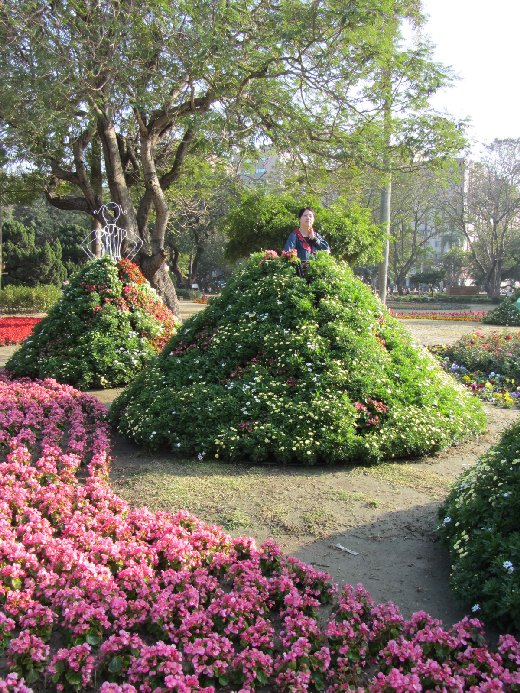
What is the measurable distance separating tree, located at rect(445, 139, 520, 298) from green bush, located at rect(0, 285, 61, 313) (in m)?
23.7

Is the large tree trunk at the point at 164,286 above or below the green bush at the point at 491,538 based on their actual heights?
above

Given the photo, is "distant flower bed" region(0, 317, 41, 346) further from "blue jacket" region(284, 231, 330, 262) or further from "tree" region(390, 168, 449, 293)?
"tree" region(390, 168, 449, 293)

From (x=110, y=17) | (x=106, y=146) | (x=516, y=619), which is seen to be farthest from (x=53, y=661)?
(x=106, y=146)

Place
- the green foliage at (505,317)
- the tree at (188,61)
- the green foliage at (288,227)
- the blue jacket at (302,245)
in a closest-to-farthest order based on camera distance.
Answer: the blue jacket at (302,245), the tree at (188,61), the green foliage at (288,227), the green foliage at (505,317)

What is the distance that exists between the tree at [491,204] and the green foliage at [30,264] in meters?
22.1

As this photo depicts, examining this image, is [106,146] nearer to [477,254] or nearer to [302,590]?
[302,590]

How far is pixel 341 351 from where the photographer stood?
4.95 m

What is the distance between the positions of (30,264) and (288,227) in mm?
16571

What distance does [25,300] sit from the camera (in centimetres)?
2108

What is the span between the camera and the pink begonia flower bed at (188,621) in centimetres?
215

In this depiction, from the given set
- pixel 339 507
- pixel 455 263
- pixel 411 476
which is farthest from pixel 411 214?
pixel 339 507

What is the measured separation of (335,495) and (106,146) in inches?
431

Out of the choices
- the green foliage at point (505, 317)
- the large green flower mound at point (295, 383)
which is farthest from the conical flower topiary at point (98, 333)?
the green foliage at point (505, 317)

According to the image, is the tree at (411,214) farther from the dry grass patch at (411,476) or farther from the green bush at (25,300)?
the dry grass patch at (411,476)
